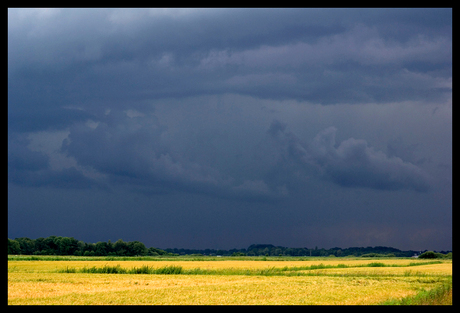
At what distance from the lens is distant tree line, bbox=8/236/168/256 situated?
138125 mm

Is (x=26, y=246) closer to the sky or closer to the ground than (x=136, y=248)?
closer to the ground

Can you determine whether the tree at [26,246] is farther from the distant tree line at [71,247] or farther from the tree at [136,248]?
the tree at [136,248]

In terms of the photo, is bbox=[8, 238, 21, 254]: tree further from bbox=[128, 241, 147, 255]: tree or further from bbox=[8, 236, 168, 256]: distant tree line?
bbox=[128, 241, 147, 255]: tree

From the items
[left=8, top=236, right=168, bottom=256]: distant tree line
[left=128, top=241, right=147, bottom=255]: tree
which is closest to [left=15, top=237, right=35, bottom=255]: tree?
[left=8, top=236, right=168, bottom=256]: distant tree line

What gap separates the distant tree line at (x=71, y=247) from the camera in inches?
5438

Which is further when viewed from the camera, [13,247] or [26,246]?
[26,246]

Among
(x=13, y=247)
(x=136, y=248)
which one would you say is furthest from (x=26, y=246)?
(x=136, y=248)

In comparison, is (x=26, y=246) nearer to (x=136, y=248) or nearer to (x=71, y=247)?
(x=71, y=247)

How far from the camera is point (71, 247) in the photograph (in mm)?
144875

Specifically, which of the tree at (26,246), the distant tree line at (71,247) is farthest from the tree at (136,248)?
the tree at (26,246)

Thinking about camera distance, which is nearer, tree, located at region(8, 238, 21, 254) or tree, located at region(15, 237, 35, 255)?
tree, located at region(8, 238, 21, 254)
